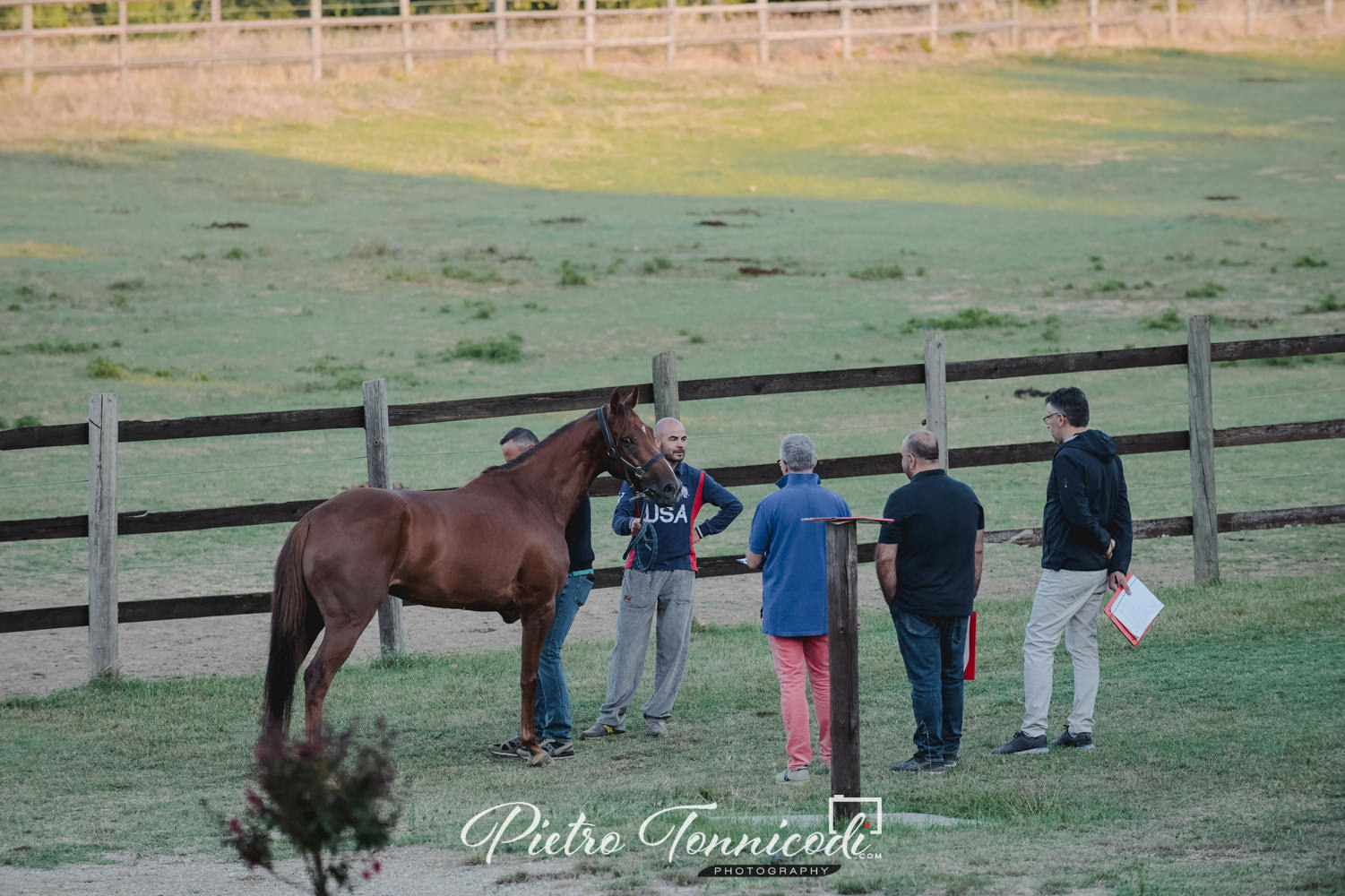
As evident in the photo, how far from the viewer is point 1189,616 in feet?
35.2

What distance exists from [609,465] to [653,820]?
2580mm

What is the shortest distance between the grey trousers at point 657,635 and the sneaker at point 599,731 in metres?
0.03

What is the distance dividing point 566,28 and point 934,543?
4454cm

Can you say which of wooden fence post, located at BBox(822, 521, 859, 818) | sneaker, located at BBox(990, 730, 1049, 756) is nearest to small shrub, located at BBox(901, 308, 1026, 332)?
sneaker, located at BBox(990, 730, 1049, 756)

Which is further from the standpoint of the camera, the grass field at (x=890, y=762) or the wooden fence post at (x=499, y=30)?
the wooden fence post at (x=499, y=30)

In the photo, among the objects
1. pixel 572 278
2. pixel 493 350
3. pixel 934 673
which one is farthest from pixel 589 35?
pixel 934 673

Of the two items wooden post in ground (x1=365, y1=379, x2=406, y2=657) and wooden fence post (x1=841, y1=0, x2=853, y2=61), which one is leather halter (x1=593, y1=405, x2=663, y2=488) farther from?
wooden fence post (x1=841, y1=0, x2=853, y2=61)

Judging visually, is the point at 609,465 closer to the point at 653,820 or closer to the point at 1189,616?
the point at 653,820

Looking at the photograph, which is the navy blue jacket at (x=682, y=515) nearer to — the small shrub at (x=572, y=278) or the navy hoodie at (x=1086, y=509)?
the navy hoodie at (x=1086, y=509)

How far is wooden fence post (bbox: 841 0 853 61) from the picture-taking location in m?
49.7

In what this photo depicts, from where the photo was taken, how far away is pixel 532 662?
27.7 ft

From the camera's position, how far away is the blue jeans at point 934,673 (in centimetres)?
761

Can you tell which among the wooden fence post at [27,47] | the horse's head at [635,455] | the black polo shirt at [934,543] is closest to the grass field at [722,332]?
the black polo shirt at [934,543]

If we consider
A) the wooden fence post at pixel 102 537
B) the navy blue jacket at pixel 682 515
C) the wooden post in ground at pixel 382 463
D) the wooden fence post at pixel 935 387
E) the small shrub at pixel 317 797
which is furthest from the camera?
the wooden fence post at pixel 935 387
